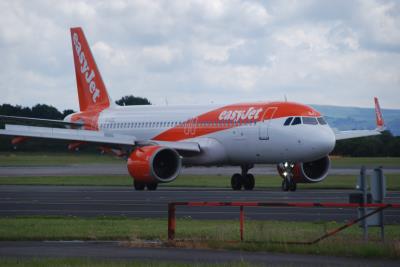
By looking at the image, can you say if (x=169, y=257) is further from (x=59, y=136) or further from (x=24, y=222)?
(x=59, y=136)

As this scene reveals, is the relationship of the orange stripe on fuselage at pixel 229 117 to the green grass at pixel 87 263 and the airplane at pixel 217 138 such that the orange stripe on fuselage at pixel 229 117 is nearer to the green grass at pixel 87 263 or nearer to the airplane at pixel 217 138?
the airplane at pixel 217 138

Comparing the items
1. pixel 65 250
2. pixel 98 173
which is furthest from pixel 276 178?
pixel 65 250

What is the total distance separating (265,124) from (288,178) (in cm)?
266

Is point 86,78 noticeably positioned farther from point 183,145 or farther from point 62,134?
point 183,145

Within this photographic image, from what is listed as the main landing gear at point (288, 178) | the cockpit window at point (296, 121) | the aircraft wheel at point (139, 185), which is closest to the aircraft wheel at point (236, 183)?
the main landing gear at point (288, 178)

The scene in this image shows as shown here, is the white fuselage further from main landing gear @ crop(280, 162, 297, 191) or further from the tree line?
the tree line

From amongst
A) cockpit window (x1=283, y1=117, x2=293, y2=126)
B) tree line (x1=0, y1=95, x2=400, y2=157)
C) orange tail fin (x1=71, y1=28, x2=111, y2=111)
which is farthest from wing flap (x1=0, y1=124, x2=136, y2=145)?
tree line (x1=0, y1=95, x2=400, y2=157)

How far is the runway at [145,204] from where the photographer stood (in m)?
26.7

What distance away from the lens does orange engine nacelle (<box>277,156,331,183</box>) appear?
42719 mm

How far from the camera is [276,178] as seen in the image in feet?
176

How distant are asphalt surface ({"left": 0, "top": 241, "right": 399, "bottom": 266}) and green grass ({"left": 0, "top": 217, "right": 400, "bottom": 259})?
24.9 inches

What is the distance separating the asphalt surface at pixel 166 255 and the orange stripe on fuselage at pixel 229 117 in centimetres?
2259

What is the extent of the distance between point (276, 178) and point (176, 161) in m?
12.9

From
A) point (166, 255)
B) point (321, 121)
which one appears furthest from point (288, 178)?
point (166, 255)
